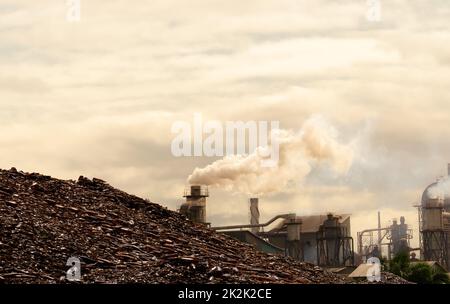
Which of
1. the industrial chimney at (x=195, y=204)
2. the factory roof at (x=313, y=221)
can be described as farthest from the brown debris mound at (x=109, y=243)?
the factory roof at (x=313, y=221)

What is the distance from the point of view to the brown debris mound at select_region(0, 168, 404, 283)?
18.7m

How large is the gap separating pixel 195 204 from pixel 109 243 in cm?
6388

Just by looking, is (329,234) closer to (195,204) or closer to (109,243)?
(195,204)

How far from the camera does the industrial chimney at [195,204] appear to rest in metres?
83.9

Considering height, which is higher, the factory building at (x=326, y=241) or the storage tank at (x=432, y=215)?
the storage tank at (x=432, y=215)

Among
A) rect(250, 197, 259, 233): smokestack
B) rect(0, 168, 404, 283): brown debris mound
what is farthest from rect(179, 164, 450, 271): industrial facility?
rect(0, 168, 404, 283): brown debris mound

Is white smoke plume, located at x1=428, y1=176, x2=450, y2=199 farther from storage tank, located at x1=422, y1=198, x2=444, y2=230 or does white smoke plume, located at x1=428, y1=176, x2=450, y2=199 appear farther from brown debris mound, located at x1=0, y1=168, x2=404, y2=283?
brown debris mound, located at x1=0, y1=168, x2=404, y2=283

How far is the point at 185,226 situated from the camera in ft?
81.0

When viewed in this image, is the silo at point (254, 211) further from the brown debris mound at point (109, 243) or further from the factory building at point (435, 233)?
the brown debris mound at point (109, 243)

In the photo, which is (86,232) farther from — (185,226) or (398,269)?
(398,269)

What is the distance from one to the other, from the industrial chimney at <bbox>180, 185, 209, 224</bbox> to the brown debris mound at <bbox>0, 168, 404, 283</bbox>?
57.4m

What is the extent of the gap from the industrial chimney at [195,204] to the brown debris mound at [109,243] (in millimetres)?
57445

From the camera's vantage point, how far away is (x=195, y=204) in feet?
277
